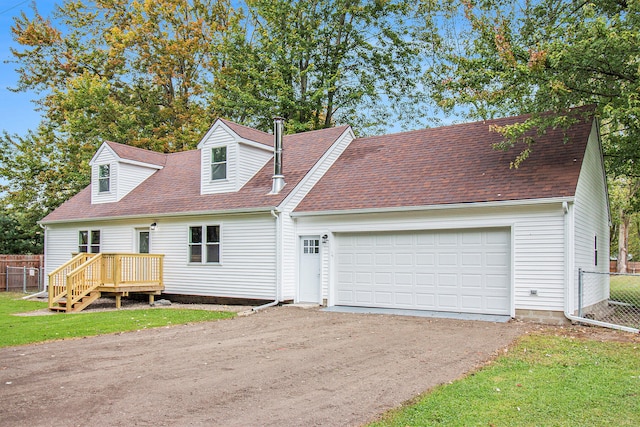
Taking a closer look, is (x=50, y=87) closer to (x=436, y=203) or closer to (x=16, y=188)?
(x=16, y=188)

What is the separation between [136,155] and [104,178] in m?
1.54

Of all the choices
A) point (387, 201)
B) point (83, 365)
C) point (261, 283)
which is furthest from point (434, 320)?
point (83, 365)

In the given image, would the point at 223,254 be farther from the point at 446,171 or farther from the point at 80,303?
the point at 446,171

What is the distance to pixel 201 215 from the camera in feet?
52.5

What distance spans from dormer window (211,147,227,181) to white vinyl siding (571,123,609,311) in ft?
34.2

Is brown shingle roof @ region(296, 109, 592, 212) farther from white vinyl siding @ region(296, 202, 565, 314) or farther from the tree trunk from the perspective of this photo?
the tree trunk

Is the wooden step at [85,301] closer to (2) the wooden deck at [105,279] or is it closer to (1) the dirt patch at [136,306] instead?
(2) the wooden deck at [105,279]

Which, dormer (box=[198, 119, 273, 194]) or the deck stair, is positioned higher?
dormer (box=[198, 119, 273, 194])

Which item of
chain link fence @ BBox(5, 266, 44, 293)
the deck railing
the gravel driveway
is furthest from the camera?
chain link fence @ BBox(5, 266, 44, 293)

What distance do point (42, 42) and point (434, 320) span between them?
28859 millimetres

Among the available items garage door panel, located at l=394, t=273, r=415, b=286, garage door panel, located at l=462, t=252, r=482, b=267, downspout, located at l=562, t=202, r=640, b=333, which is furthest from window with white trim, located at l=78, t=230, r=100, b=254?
downspout, located at l=562, t=202, r=640, b=333

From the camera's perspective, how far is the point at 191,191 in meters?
17.8

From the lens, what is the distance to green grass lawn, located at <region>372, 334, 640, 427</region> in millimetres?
4832

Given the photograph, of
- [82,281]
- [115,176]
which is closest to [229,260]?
[82,281]
